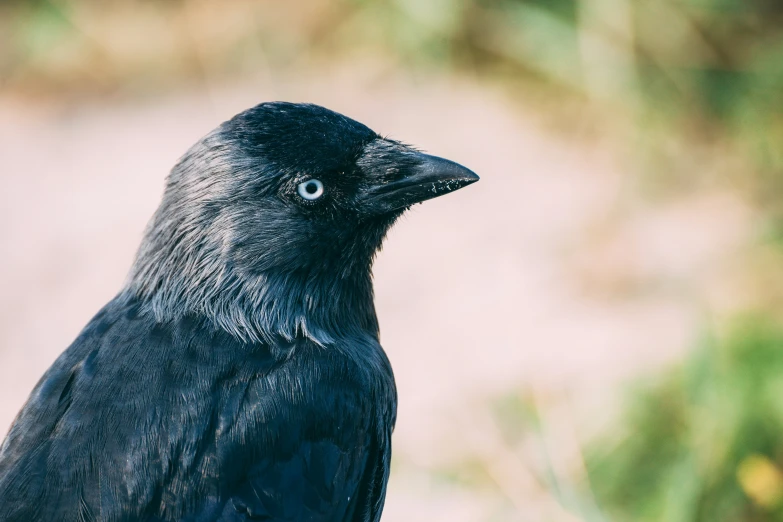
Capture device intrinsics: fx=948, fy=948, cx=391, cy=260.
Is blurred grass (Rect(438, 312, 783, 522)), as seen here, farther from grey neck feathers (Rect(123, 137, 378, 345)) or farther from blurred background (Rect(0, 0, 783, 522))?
grey neck feathers (Rect(123, 137, 378, 345))

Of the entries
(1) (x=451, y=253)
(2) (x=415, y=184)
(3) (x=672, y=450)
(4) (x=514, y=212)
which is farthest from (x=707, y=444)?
(4) (x=514, y=212)

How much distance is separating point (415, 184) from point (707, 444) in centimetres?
177

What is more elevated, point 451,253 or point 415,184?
point 415,184

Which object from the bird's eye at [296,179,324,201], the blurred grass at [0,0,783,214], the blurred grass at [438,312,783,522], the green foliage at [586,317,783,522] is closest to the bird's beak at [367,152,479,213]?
the bird's eye at [296,179,324,201]

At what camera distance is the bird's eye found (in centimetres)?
261

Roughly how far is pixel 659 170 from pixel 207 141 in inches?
176

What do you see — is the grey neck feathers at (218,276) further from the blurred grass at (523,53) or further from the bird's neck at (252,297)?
the blurred grass at (523,53)

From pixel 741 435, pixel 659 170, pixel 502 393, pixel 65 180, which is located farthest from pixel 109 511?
pixel 65 180

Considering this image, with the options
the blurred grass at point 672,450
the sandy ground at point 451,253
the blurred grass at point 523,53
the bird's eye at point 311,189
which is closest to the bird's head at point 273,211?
the bird's eye at point 311,189

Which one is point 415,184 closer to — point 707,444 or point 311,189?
point 311,189

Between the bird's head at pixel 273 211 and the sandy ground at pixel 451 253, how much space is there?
5.76 ft

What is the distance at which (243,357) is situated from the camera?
250 cm

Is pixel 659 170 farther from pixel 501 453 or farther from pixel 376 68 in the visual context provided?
pixel 501 453

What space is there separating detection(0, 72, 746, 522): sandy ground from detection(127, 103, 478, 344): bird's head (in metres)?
1.75
